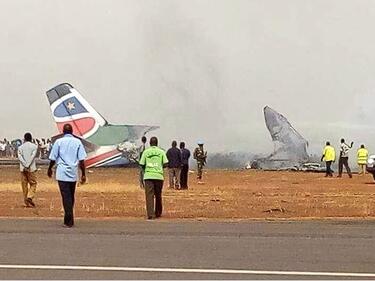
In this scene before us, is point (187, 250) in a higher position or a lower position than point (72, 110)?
lower

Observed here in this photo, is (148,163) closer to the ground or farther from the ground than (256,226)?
farther from the ground

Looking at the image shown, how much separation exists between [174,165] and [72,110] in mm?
37183

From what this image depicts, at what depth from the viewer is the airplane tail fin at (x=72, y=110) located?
2655 inches

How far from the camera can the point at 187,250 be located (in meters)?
12.6

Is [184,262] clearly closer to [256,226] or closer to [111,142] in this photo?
[256,226]

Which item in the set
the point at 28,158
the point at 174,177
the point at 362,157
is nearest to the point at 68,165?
the point at 28,158

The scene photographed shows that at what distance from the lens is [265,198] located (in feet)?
90.6

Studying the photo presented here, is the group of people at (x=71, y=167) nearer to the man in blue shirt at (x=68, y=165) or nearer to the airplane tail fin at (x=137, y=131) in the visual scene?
the man in blue shirt at (x=68, y=165)

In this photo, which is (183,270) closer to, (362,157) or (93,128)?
(362,157)

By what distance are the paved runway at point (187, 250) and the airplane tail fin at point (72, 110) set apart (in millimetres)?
49778

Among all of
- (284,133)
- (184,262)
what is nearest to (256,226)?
(184,262)

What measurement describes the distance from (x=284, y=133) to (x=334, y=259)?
67.0 meters

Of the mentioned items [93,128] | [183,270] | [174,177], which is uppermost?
[93,128]

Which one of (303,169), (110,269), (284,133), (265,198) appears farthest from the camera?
(284,133)
